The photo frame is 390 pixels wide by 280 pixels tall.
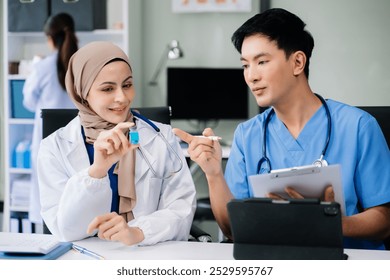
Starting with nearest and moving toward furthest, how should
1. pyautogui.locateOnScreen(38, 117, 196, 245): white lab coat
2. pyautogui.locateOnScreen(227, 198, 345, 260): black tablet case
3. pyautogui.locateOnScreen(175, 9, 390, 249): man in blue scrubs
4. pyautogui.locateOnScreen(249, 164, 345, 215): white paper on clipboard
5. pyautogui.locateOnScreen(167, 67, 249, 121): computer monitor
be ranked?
pyautogui.locateOnScreen(227, 198, 345, 260): black tablet case → pyautogui.locateOnScreen(249, 164, 345, 215): white paper on clipboard → pyautogui.locateOnScreen(38, 117, 196, 245): white lab coat → pyautogui.locateOnScreen(175, 9, 390, 249): man in blue scrubs → pyautogui.locateOnScreen(167, 67, 249, 121): computer monitor

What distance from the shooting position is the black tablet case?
0.95 m

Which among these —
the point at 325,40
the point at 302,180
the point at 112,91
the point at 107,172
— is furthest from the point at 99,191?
the point at 325,40

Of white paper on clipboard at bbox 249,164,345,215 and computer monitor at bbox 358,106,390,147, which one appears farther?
computer monitor at bbox 358,106,390,147

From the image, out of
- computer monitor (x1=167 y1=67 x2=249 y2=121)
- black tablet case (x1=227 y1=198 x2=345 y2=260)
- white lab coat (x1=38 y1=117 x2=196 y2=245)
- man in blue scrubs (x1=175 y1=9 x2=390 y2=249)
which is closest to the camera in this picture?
black tablet case (x1=227 y1=198 x2=345 y2=260)

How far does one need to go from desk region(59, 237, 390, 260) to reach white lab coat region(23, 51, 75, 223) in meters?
1.87

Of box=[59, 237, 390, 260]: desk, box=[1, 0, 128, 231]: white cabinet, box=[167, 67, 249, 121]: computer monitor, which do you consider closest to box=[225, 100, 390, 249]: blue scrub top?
box=[59, 237, 390, 260]: desk

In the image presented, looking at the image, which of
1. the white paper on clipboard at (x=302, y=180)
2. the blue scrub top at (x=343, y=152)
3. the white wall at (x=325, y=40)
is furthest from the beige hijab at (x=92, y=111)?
the white wall at (x=325, y=40)

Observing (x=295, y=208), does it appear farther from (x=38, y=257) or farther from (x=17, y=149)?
(x=17, y=149)

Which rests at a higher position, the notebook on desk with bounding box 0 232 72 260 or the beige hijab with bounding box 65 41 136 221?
the beige hijab with bounding box 65 41 136 221

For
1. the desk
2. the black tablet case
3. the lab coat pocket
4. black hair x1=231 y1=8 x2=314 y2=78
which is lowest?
the desk

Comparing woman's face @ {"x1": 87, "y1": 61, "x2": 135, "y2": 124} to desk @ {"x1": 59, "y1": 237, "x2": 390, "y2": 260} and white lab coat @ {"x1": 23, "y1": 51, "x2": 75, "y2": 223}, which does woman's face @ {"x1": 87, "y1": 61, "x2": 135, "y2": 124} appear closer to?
desk @ {"x1": 59, "y1": 237, "x2": 390, "y2": 260}

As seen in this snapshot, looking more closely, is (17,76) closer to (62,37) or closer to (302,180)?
(62,37)

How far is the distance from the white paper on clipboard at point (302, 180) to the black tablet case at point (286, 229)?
12cm
